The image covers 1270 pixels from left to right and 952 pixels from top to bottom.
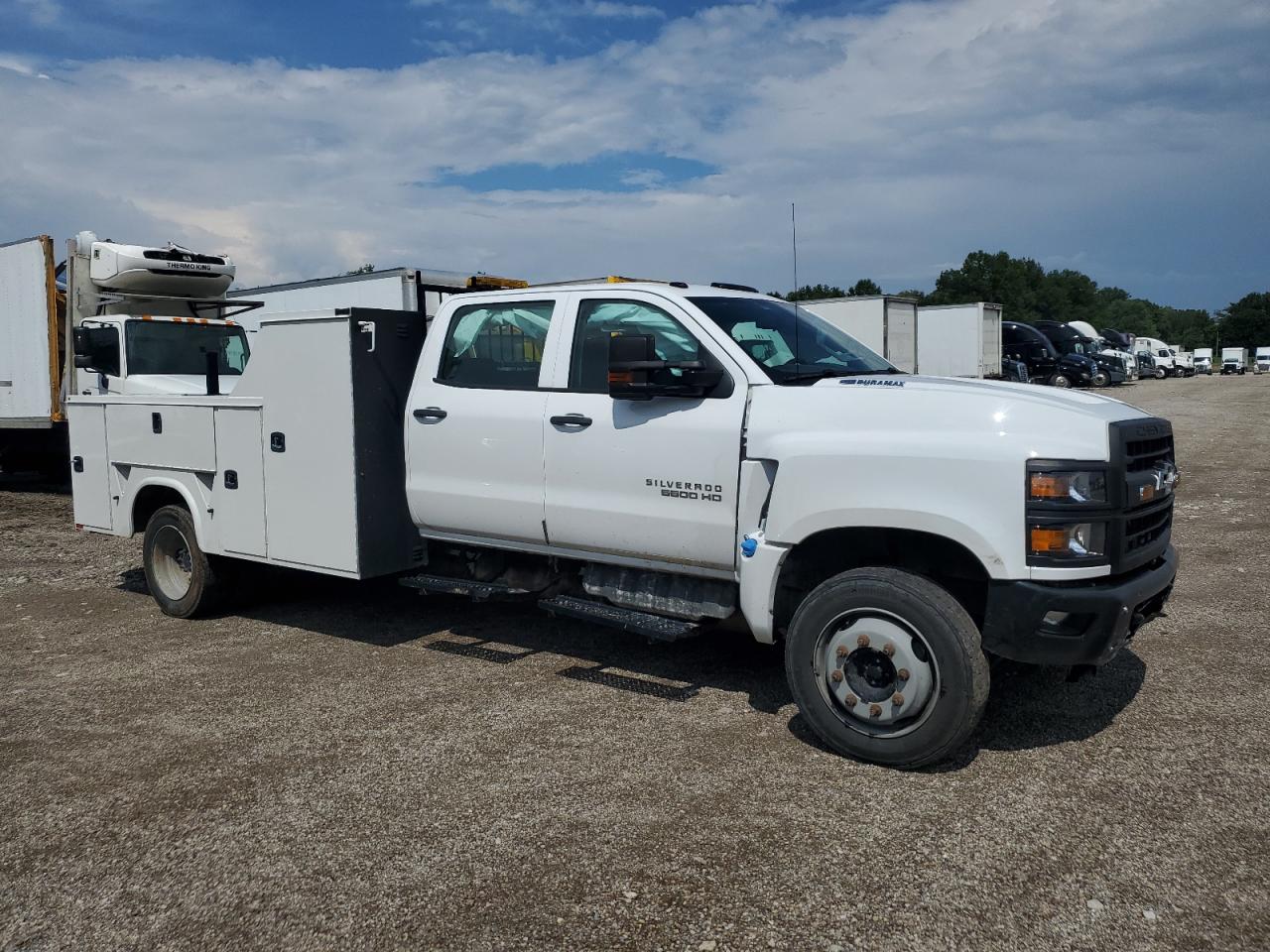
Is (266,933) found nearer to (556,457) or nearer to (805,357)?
(556,457)

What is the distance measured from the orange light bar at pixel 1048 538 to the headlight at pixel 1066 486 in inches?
4.4

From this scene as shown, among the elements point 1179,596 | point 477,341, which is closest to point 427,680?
point 477,341

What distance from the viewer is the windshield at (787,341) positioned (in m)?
5.20

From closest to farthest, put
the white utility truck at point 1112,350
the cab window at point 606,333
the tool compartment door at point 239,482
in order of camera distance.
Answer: the cab window at point 606,333
the tool compartment door at point 239,482
the white utility truck at point 1112,350

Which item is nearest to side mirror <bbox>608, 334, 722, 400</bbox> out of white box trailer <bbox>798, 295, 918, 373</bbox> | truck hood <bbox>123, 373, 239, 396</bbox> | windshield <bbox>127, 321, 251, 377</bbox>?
truck hood <bbox>123, 373, 239, 396</bbox>

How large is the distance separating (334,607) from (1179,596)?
593 cm

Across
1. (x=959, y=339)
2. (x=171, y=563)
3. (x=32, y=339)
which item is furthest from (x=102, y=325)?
(x=959, y=339)

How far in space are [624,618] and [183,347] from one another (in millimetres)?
8844

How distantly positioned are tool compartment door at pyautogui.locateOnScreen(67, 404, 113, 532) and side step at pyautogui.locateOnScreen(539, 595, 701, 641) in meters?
3.80

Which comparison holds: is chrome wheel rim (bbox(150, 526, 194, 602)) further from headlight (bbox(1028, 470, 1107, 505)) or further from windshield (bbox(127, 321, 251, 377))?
headlight (bbox(1028, 470, 1107, 505))

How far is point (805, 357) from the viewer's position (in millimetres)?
5336

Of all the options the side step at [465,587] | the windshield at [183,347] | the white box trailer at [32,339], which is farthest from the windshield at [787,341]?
the white box trailer at [32,339]

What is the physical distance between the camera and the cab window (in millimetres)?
5395

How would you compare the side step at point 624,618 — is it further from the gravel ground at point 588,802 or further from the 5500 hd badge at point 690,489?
the 5500 hd badge at point 690,489
